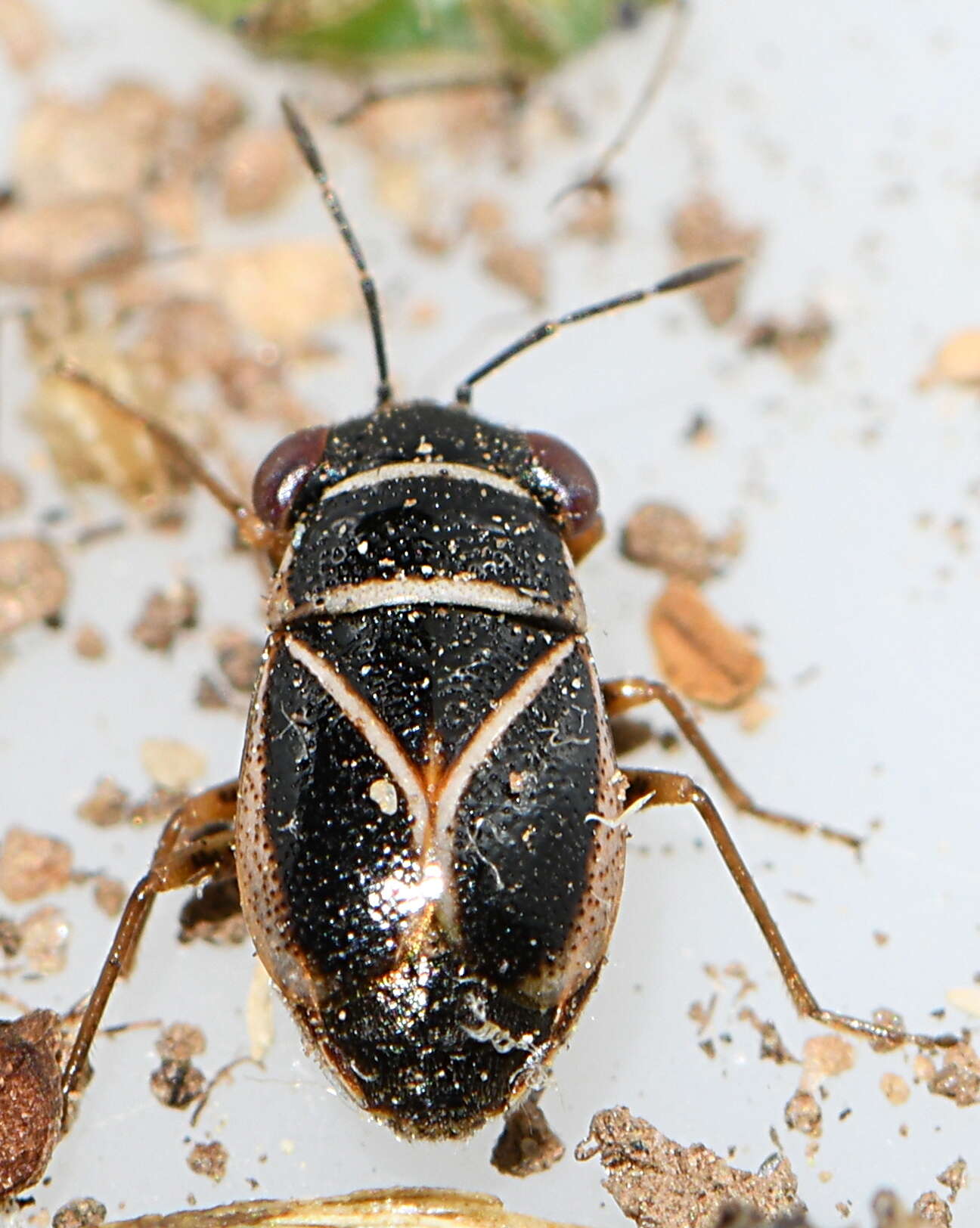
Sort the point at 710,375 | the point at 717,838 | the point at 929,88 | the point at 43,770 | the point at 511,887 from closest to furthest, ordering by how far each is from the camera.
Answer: the point at 511,887 < the point at 717,838 < the point at 43,770 < the point at 710,375 < the point at 929,88

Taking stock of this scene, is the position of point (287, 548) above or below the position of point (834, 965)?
above

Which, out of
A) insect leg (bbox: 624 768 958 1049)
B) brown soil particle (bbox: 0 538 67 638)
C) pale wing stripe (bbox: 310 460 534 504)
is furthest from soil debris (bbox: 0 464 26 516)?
insect leg (bbox: 624 768 958 1049)

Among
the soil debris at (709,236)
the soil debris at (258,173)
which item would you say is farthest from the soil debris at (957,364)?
the soil debris at (258,173)

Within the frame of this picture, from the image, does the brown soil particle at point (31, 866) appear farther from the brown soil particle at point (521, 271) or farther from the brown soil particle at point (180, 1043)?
the brown soil particle at point (521, 271)

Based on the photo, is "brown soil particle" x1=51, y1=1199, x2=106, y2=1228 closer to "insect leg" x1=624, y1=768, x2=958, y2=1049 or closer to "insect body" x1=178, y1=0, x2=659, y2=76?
"insect leg" x1=624, y1=768, x2=958, y2=1049

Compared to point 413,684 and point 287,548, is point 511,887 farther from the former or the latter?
point 287,548

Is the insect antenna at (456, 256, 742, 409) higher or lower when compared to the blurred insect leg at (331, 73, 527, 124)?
lower

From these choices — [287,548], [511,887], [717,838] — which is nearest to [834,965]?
[717,838]
